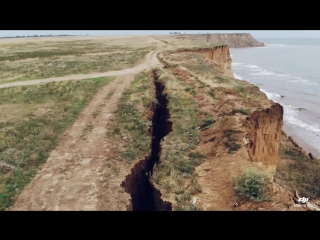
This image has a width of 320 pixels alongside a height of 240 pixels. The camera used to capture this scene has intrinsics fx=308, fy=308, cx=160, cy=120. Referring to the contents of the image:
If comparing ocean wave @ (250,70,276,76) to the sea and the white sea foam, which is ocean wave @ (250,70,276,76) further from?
the white sea foam

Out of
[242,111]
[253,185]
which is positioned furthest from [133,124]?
[253,185]

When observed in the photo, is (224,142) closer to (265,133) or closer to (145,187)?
(145,187)

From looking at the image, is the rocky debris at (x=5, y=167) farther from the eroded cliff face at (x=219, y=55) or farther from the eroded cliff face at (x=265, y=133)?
the eroded cliff face at (x=219, y=55)

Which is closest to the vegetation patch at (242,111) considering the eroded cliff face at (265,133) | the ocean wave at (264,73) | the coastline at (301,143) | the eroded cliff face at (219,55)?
the eroded cliff face at (265,133)

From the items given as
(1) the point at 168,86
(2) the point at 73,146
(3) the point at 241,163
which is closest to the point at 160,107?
(1) the point at 168,86

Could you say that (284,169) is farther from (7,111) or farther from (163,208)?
(7,111)

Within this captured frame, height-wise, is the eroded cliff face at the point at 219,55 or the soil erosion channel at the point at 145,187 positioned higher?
the eroded cliff face at the point at 219,55
